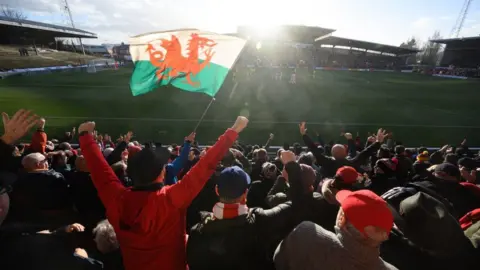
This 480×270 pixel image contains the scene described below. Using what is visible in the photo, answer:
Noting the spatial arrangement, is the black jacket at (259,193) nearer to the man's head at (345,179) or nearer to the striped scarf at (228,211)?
the man's head at (345,179)

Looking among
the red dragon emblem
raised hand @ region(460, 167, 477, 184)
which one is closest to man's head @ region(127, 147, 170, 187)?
the red dragon emblem

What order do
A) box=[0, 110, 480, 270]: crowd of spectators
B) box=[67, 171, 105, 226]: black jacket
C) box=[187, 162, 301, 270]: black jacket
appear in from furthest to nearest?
box=[67, 171, 105, 226]: black jacket → box=[187, 162, 301, 270]: black jacket → box=[0, 110, 480, 270]: crowd of spectators

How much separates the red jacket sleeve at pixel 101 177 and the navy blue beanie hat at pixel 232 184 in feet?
2.61

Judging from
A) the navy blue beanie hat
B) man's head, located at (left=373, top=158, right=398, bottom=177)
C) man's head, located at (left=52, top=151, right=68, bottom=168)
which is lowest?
man's head, located at (left=52, top=151, right=68, bottom=168)

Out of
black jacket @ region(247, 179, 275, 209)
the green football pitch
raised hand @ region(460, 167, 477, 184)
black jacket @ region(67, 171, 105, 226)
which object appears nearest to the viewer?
black jacket @ region(67, 171, 105, 226)

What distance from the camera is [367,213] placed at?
179cm

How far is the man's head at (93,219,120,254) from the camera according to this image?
8.02ft

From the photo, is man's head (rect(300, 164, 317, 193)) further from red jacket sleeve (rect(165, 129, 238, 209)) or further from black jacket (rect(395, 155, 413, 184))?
black jacket (rect(395, 155, 413, 184))

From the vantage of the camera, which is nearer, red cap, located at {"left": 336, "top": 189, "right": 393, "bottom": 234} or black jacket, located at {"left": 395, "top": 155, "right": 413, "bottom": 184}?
red cap, located at {"left": 336, "top": 189, "right": 393, "bottom": 234}

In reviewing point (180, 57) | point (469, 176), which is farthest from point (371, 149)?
point (180, 57)

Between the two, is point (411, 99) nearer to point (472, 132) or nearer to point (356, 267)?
point (472, 132)

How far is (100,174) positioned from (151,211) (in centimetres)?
65

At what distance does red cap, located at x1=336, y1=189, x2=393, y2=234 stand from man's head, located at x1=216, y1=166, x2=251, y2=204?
2.62 feet

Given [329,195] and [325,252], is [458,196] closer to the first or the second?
[329,195]
